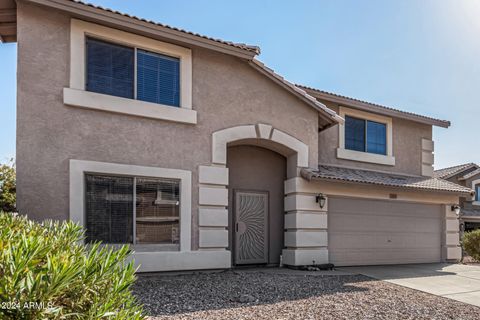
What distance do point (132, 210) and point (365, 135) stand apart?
992 centimetres

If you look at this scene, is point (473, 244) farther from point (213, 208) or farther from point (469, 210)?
point (213, 208)

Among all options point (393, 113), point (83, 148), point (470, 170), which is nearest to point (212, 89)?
point (83, 148)

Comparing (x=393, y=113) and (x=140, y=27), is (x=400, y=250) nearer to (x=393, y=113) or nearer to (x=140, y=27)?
(x=393, y=113)

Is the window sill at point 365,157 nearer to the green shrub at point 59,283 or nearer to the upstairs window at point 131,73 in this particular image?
the upstairs window at point 131,73

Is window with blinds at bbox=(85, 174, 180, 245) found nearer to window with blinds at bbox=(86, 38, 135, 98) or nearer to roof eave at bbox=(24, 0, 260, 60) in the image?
window with blinds at bbox=(86, 38, 135, 98)

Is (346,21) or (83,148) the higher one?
(346,21)

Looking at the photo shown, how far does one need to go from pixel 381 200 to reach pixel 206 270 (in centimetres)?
732

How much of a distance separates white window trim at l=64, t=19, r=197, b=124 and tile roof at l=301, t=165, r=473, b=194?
447 cm

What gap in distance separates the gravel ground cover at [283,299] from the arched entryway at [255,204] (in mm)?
1968

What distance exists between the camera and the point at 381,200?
13.6 meters

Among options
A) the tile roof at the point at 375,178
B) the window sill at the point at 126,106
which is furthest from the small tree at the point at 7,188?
the tile roof at the point at 375,178

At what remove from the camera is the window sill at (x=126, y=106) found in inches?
346

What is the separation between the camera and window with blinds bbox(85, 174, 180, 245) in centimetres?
887

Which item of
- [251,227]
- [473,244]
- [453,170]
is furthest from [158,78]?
[453,170]
